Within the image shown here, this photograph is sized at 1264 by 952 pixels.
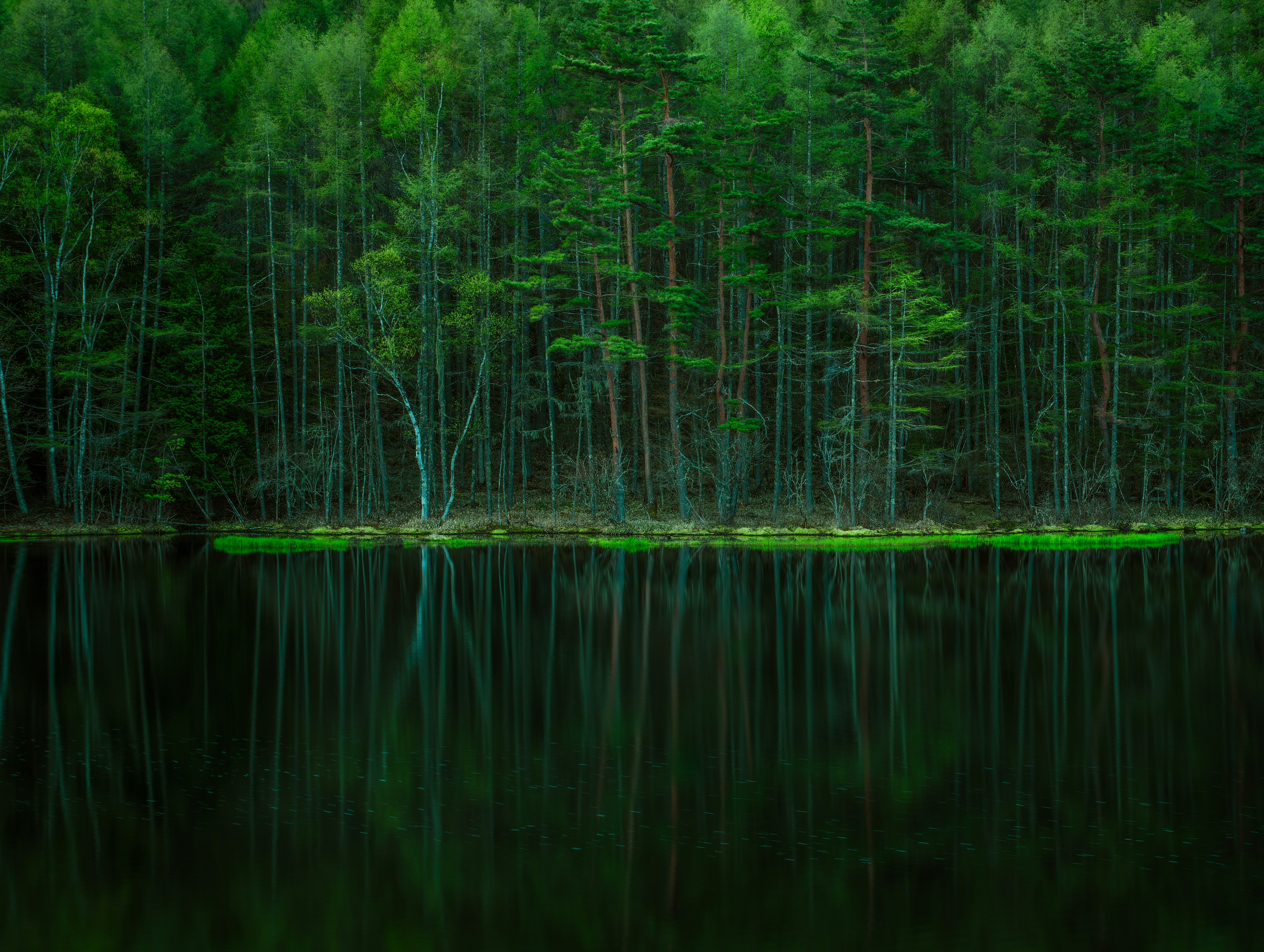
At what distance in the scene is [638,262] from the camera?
31781 millimetres

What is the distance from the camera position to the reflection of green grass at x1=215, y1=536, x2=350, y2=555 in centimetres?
2570

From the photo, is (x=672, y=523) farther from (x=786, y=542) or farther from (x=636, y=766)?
(x=636, y=766)

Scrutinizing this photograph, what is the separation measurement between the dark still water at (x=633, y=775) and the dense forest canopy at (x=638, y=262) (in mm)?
14924

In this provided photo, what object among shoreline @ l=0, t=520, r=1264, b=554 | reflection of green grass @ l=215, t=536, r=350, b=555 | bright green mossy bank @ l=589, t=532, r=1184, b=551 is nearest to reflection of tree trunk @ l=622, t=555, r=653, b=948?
bright green mossy bank @ l=589, t=532, r=1184, b=551

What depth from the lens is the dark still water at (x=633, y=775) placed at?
5.72 meters

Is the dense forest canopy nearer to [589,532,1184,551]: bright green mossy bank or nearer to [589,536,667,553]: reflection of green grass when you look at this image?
[589,532,1184,551]: bright green mossy bank

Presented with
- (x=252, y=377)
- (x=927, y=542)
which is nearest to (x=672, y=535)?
(x=927, y=542)

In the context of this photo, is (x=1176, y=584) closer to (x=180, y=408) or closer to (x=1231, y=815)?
(x=1231, y=815)

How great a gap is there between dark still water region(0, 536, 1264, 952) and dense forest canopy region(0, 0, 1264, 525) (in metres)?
14.9

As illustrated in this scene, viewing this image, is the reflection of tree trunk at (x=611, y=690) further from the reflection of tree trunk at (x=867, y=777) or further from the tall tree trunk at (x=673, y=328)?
the tall tree trunk at (x=673, y=328)

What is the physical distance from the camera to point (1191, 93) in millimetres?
31594

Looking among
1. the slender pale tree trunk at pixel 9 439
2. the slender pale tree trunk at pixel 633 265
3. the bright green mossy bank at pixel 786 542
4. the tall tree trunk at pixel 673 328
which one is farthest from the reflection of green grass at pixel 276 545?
the tall tree trunk at pixel 673 328

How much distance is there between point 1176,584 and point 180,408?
2707cm

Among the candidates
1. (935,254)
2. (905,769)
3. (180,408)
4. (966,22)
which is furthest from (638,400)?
(905,769)
